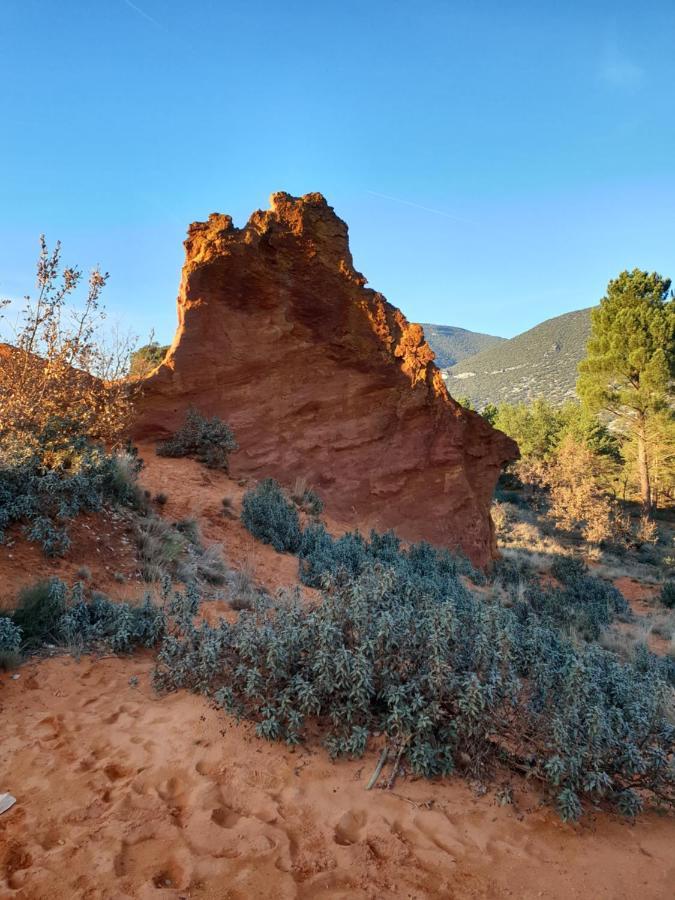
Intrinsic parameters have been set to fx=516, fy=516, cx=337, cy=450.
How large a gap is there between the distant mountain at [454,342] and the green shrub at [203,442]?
11013cm

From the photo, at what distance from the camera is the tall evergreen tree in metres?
21.1

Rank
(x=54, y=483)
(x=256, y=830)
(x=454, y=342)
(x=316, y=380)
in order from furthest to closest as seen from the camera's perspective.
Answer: (x=454, y=342)
(x=316, y=380)
(x=54, y=483)
(x=256, y=830)

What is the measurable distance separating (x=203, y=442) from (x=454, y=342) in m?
131

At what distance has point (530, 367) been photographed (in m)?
75.1

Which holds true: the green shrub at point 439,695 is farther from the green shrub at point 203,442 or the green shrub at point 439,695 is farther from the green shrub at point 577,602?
the green shrub at point 203,442

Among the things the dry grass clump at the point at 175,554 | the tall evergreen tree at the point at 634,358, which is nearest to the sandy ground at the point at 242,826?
the dry grass clump at the point at 175,554

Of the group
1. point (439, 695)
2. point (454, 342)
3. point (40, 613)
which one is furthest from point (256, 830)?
point (454, 342)

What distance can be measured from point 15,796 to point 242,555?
5.24m

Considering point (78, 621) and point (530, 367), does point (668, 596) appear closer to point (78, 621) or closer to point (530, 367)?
point (78, 621)

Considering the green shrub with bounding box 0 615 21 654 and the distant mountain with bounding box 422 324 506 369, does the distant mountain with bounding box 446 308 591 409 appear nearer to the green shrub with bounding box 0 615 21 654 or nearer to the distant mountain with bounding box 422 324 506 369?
the distant mountain with bounding box 422 324 506 369

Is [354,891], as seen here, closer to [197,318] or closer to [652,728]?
[652,728]

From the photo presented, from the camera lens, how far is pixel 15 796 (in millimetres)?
2619

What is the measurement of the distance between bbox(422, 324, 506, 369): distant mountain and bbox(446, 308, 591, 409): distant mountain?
30.5 metres

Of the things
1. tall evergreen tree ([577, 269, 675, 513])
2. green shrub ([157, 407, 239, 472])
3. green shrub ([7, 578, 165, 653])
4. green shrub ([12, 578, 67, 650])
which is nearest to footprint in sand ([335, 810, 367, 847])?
green shrub ([7, 578, 165, 653])
